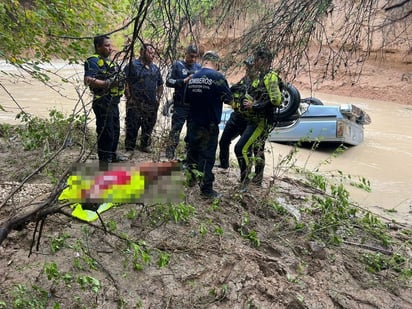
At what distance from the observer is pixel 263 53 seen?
11.4 feet

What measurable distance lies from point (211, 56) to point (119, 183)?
7.58 feet

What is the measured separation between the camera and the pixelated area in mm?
1810

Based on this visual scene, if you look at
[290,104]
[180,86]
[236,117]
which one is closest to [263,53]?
[236,117]

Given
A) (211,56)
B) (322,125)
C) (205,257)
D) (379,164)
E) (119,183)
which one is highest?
(211,56)

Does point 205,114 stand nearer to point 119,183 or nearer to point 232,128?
point 232,128

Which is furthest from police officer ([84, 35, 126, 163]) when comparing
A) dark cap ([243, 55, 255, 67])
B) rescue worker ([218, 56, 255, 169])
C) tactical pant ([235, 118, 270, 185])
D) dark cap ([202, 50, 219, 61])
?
dark cap ([243, 55, 255, 67])

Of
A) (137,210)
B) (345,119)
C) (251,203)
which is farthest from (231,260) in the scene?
(345,119)

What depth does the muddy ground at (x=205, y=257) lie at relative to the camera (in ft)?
9.23

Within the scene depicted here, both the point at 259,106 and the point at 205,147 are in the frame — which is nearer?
the point at 205,147

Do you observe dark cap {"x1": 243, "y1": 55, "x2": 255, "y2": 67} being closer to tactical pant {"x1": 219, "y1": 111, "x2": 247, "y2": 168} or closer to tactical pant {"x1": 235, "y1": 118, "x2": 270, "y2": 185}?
tactical pant {"x1": 235, "y1": 118, "x2": 270, "y2": 185}

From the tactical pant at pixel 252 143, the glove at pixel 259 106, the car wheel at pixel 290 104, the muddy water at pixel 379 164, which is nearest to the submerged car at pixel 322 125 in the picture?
the muddy water at pixel 379 164

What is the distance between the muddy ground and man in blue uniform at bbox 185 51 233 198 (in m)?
0.25

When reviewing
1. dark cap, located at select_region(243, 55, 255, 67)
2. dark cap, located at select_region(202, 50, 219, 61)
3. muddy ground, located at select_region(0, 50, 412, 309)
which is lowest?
muddy ground, located at select_region(0, 50, 412, 309)

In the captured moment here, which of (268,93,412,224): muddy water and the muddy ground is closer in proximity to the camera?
the muddy ground
